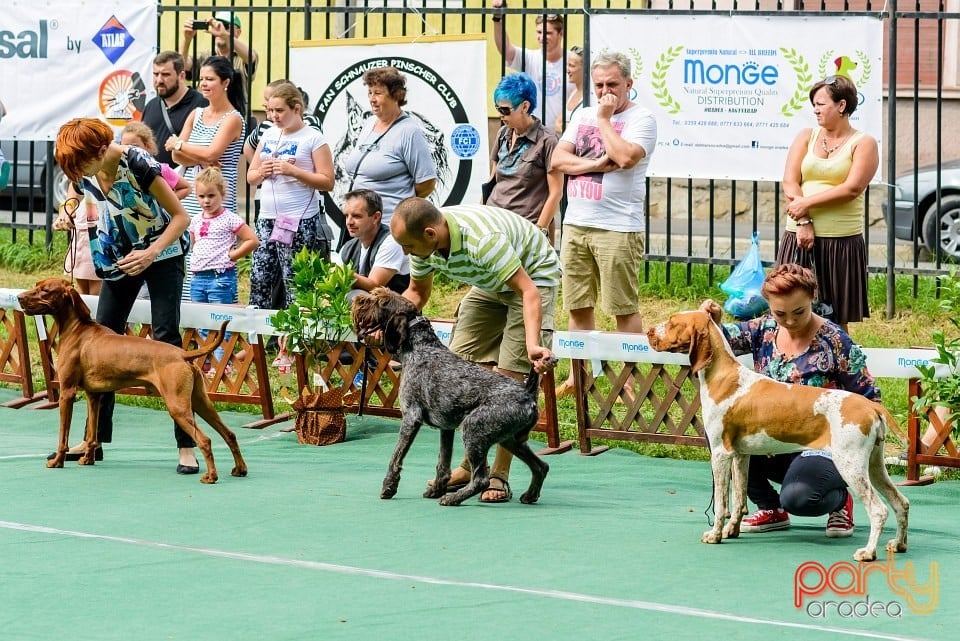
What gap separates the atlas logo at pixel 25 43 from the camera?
1241 centimetres

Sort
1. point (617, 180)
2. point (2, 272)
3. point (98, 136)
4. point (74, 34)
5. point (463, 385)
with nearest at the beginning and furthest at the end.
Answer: point (463, 385) < point (98, 136) < point (617, 180) < point (74, 34) < point (2, 272)

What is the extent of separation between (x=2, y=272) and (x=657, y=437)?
25.2 ft

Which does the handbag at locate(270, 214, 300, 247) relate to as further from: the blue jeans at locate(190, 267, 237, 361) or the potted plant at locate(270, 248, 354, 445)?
the potted plant at locate(270, 248, 354, 445)

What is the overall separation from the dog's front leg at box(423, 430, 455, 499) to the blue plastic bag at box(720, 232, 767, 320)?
102 inches

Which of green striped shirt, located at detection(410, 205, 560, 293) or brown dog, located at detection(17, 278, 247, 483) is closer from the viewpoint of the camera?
green striped shirt, located at detection(410, 205, 560, 293)

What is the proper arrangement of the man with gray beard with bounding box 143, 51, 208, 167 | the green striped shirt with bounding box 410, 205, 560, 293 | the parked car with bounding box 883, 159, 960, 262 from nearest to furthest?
the green striped shirt with bounding box 410, 205, 560, 293 < the man with gray beard with bounding box 143, 51, 208, 167 < the parked car with bounding box 883, 159, 960, 262

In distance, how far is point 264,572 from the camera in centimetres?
558

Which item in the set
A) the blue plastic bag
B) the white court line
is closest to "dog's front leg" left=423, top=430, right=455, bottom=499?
the white court line

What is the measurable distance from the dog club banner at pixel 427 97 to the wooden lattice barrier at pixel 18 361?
2.45m

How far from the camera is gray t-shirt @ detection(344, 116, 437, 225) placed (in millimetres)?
9516

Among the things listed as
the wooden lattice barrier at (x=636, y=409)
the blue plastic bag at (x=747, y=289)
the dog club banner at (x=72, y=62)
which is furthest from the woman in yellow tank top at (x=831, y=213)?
the dog club banner at (x=72, y=62)

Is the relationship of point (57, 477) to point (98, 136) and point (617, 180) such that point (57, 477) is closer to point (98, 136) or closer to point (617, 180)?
point (98, 136)

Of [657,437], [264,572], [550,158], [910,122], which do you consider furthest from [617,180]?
[910,122]

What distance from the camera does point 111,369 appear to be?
7.41 m
